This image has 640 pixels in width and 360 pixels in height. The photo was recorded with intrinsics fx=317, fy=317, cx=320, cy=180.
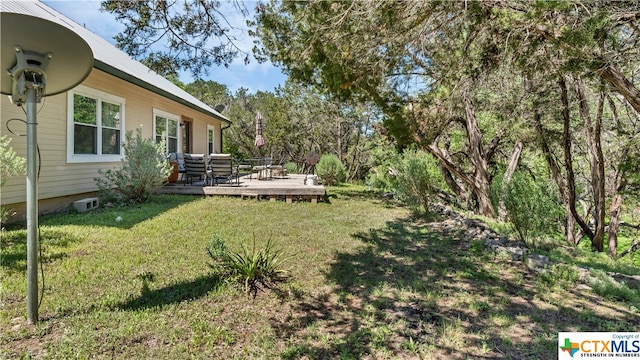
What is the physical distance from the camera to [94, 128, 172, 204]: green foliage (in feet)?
23.6

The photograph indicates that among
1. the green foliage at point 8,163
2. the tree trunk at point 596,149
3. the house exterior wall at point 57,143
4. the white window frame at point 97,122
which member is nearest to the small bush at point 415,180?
the tree trunk at point 596,149

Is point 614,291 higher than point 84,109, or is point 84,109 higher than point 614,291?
point 84,109

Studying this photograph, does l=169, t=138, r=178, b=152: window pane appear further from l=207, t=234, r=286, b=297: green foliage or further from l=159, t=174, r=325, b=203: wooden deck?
l=207, t=234, r=286, b=297: green foliage

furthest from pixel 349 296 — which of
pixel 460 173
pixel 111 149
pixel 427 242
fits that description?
pixel 111 149

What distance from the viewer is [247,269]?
343cm

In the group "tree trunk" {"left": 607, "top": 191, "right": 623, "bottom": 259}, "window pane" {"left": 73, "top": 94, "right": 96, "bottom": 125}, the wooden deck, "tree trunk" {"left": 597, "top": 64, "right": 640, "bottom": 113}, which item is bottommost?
"tree trunk" {"left": 607, "top": 191, "right": 623, "bottom": 259}

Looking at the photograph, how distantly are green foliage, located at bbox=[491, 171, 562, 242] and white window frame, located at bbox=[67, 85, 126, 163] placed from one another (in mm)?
8313

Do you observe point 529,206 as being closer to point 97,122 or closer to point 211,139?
point 97,122

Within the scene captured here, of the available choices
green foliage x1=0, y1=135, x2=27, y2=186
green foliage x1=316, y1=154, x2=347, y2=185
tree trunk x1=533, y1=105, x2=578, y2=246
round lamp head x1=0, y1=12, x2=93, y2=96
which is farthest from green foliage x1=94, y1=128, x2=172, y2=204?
tree trunk x1=533, y1=105, x2=578, y2=246

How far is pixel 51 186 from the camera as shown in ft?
20.3

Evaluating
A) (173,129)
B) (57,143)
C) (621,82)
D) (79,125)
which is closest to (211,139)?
(173,129)

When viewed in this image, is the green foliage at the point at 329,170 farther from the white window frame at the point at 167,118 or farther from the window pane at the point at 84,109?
the window pane at the point at 84,109

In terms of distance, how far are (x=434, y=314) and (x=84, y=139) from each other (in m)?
7.97

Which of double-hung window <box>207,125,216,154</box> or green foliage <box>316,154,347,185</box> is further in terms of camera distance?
double-hung window <box>207,125,216,154</box>
